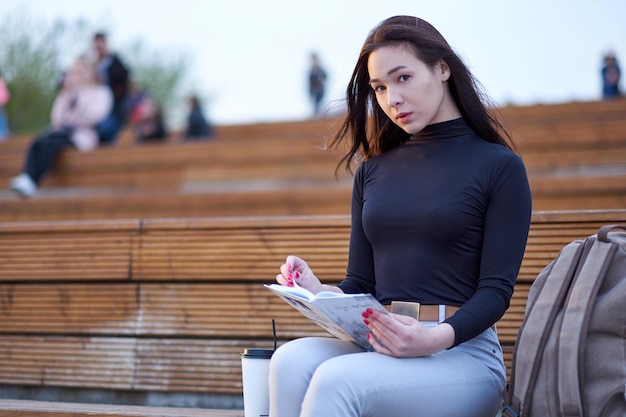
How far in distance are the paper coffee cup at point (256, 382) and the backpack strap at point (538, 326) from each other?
0.66m

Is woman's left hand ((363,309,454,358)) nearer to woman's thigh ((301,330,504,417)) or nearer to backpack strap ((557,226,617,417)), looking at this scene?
woman's thigh ((301,330,504,417))

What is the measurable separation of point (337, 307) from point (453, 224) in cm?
48

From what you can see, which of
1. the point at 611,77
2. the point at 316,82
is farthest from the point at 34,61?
the point at 611,77

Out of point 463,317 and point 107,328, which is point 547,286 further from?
point 107,328

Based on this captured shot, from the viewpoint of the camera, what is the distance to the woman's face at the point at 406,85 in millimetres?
2498

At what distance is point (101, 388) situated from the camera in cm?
396

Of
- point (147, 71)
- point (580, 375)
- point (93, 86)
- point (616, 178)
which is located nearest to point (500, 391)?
point (580, 375)

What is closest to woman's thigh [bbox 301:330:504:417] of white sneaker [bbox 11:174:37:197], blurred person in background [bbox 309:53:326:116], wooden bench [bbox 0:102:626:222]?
wooden bench [bbox 0:102:626:222]

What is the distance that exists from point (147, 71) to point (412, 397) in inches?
1230

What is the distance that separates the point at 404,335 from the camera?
2.14 m

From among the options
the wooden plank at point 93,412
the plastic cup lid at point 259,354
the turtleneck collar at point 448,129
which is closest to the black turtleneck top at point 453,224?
the turtleneck collar at point 448,129

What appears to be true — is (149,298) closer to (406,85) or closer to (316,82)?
(406,85)

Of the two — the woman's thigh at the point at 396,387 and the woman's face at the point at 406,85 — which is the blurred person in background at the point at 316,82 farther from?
the woman's thigh at the point at 396,387

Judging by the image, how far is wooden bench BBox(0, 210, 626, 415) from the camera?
3.77 metres
